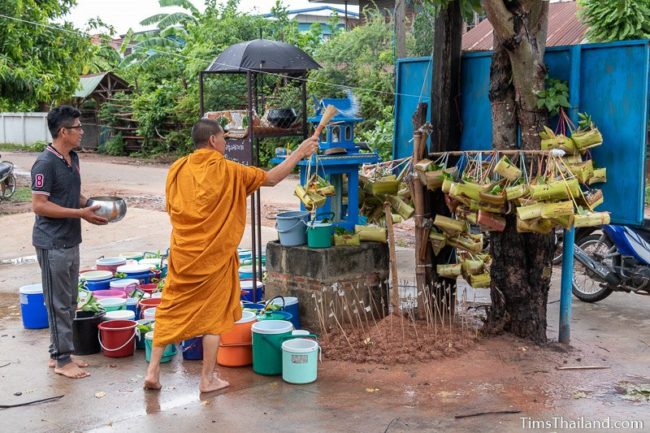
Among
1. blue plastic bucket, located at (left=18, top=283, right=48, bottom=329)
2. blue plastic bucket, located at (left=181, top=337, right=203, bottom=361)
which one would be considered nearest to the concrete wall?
blue plastic bucket, located at (left=18, top=283, right=48, bottom=329)

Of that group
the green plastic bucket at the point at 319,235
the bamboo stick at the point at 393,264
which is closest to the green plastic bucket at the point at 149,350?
the green plastic bucket at the point at 319,235

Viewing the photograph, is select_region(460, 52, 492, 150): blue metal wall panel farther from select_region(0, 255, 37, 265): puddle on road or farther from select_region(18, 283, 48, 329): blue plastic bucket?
select_region(0, 255, 37, 265): puddle on road

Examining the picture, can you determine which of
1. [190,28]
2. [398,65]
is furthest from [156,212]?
[190,28]

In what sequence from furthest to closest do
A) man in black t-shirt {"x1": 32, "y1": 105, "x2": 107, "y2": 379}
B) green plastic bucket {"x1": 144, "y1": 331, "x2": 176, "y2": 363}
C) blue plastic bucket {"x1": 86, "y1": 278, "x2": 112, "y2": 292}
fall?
blue plastic bucket {"x1": 86, "y1": 278, "x2": 112, "y2": 292} < green plastic bucket {"x1": 144, "y1": 331, "x2": 176, "y2": 363} < man in black t-shirt {"x1": 32, "y1": 105, "x2": 107, "y2": 379}

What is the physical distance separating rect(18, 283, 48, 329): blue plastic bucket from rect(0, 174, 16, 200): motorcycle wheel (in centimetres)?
982

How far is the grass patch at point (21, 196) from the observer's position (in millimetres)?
15344

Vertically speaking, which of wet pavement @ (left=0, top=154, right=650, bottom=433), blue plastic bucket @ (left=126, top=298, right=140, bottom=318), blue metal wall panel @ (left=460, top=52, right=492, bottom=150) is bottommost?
wet pavement @ (left=0, top=154, right=650, bottom=433)

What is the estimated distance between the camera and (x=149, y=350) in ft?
18.0

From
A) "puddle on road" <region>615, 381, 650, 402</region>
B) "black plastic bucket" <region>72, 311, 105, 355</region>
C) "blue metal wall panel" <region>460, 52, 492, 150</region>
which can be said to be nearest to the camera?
"puddle on road" <region>615, 381, 650, 402</region>

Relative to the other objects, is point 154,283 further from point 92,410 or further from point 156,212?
point 156,212

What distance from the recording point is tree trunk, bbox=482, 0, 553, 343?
5352mm

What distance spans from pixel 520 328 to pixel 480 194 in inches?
47.2

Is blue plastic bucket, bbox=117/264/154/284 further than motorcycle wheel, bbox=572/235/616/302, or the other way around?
blue plastic bucket, bbox=117/264/154/284

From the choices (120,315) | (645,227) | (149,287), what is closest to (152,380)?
(120,315)
